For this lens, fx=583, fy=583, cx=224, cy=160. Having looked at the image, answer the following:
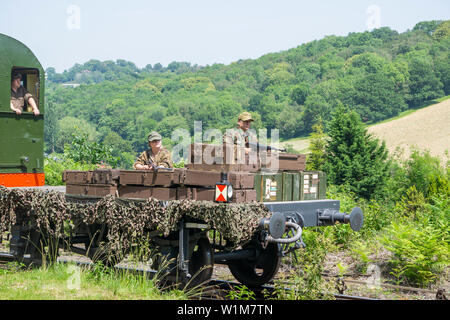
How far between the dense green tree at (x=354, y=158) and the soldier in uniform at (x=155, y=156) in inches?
994

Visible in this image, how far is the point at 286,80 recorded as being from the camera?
435 ft

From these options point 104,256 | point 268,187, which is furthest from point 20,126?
point 268,187

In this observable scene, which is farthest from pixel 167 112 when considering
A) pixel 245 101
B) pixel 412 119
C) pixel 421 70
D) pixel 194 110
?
pixel 421 70

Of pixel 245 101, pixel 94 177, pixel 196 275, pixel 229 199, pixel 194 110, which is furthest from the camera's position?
pixel 245 101

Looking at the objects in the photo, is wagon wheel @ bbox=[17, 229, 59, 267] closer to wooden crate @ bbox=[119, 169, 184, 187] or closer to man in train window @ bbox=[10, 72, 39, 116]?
wooden crate @ bbox=[119, 169, 184, 187]

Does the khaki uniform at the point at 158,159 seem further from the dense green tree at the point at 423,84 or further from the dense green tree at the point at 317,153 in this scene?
the dense green tree at the point at 423,84

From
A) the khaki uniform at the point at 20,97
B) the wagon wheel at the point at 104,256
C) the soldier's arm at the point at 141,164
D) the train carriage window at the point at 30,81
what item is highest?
the train carriage window at the point at 30,81

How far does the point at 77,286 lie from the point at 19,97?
481cm

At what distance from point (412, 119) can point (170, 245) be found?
87.1 metres

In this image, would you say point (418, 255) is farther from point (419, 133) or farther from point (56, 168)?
point (419, 133)

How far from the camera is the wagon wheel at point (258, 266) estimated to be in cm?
870

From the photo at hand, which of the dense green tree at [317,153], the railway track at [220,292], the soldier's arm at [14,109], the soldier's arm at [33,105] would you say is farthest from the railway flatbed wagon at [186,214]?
the dense green tree at [317,153]

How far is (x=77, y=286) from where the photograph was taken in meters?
7.45
